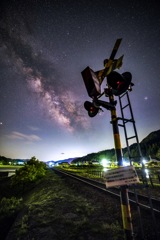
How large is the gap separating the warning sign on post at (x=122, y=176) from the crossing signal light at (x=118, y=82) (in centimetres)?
185

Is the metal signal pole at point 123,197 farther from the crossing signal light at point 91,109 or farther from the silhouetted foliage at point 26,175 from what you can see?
the silhouetted foliage at point 26,175

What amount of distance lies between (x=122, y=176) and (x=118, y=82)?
207 centimetres

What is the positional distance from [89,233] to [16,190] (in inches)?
678

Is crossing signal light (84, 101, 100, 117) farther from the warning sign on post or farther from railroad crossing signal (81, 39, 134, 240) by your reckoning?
the warning sign on post

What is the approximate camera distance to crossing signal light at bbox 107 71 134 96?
124 inches

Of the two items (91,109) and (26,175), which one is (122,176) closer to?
(91,109)

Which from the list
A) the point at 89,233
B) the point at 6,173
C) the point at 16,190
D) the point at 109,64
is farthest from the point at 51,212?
the point at 6,173

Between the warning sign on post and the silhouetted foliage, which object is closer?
the warning sign on post

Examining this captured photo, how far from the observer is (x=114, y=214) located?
582cm

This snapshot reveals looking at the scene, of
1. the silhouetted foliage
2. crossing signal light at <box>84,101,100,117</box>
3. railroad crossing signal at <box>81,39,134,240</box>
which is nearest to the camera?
railroad crossing signal at <box>81,39,134,240</box>

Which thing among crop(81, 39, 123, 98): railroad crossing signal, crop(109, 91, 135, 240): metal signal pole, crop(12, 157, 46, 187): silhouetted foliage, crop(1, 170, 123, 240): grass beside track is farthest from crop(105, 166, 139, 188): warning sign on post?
crop(12, 157, 46, 187): silhouetted foliage

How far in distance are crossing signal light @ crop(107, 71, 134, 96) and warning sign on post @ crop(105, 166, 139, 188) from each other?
1.85 m

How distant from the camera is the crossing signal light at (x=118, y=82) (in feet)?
10.3

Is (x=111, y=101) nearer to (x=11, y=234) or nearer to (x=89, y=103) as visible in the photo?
(x=89, y=103)
